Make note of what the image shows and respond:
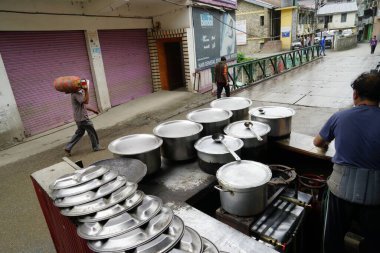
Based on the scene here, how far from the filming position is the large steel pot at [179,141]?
3.02 meters

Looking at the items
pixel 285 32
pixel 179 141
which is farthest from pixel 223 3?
pixel 285 32

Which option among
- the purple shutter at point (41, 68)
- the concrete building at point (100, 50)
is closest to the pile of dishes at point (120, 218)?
the concrete building at point (100, 50)

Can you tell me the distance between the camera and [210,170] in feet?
9.37

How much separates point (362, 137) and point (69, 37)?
9.13 meters

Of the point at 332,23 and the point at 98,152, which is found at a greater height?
the point at 332,23

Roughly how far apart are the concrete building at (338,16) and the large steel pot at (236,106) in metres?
49.6

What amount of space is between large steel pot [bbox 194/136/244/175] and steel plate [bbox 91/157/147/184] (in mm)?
682

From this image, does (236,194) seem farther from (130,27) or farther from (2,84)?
(130,27)

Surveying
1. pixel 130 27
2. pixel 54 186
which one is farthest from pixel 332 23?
pixel 54 186

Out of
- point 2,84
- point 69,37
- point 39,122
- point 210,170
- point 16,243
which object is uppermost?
point 69,37

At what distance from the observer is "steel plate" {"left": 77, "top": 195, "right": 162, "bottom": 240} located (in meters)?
1.47

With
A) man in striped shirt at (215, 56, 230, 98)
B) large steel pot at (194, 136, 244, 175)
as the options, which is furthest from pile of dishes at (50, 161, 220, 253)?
man in striped shirt at (215, 56, 230, 98)

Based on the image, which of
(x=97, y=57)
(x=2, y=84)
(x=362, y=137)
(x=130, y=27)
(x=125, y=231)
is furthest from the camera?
(x=130, y=27)

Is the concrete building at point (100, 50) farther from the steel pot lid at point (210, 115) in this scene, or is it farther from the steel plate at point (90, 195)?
the steel plate at point (90, 195)
